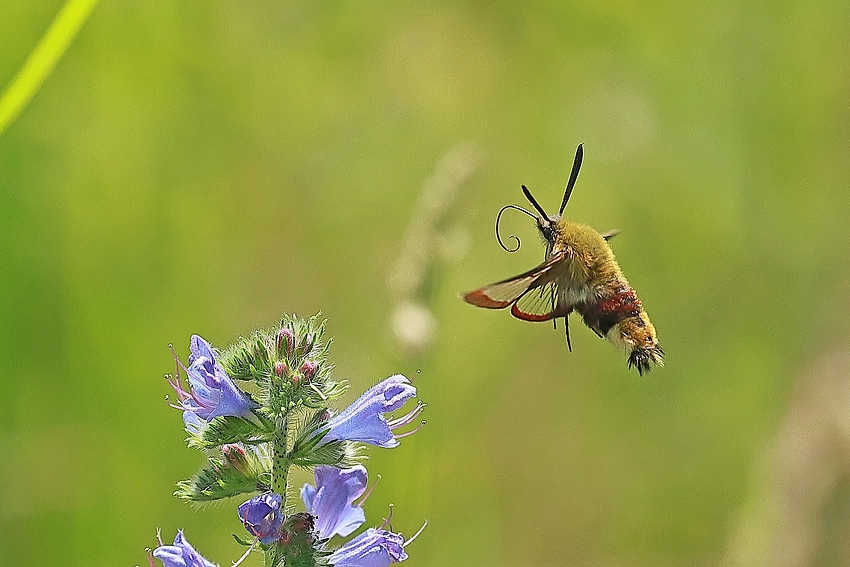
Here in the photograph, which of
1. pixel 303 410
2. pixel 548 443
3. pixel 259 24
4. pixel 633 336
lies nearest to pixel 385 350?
pixel 548 443

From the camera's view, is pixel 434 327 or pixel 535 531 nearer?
pixel 434 327

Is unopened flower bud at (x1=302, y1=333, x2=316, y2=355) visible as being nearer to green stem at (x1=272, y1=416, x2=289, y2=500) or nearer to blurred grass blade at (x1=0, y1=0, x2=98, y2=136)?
green stem at (x1=272, y1=416, x2=289, y2=500)

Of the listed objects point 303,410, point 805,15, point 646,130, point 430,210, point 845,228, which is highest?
point 805,15

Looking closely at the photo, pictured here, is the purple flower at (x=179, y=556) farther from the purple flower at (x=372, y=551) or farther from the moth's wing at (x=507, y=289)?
the moth's wing at (x=507, y=289)

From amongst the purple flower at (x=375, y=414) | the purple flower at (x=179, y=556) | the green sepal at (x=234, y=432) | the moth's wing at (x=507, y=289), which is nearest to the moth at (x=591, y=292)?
the moth's wing at (x=507, y=289)

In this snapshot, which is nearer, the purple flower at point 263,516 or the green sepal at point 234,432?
the purple flower at point 263,516

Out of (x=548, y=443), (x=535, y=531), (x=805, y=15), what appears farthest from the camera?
(x=805, y=15)

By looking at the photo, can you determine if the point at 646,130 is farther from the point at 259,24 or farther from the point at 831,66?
the point at 259,24
